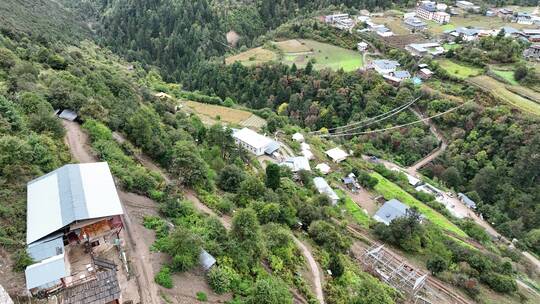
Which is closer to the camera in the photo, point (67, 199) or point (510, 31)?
point (67, 199)

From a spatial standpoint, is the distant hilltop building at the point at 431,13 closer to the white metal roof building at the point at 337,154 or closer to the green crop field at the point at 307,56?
the green crop field at the point at 307,56

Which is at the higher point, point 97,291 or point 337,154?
point 97,291

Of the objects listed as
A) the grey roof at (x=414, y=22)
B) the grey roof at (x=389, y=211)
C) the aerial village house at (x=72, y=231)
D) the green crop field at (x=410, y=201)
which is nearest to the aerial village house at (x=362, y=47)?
the grey roof at (x=414, y=22)

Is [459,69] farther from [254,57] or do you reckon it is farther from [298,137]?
[254,57]

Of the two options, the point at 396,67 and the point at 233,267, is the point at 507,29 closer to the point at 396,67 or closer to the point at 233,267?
the point at 396,67

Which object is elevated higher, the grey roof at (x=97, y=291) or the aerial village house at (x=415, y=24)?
the grey roof at (x=97, y=291)

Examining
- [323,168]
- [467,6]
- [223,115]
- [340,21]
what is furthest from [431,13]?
[323,168]
